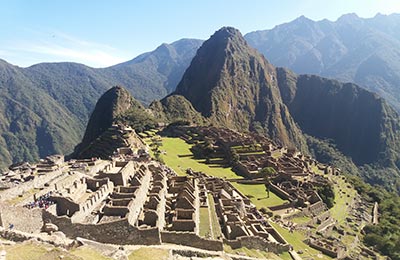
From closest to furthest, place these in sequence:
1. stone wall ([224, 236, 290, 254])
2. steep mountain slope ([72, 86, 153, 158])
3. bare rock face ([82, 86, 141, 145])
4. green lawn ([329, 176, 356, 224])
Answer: stone wall ([224, 236, 290, 254])
green lawn ([329, 176, 356, 224])
steep mountain slope ([72, 86, 153, 158])
bare rock face ([82, 86, 141, 145])

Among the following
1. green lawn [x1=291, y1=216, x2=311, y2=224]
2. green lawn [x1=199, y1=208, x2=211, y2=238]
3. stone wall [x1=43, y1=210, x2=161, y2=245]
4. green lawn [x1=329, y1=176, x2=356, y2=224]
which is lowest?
green lawn [x1=329, y1=176, x2=356, y2=224]

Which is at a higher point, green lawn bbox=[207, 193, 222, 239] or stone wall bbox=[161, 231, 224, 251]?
stone wall bbox=[161, 231, 224, 251]

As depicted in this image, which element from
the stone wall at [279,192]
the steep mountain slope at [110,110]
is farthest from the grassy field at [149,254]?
the steep mountain slope at [110,110]

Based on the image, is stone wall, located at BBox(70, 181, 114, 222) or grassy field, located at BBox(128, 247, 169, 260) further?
stone wall, located at BBox(70, 181, 114, 222)

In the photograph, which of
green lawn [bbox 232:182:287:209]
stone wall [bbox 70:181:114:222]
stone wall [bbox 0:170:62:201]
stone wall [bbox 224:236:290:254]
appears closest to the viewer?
stone wall [bbox 70:181:114:222]

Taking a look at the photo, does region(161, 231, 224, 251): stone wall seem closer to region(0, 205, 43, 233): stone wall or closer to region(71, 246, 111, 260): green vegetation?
region(71, 246, 111, 260): green vegetation

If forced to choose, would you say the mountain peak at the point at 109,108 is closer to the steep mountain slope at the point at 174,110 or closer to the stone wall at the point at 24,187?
the steep mountain slope at the point at 174,110

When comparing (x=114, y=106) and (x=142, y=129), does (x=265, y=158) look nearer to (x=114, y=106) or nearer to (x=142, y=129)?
(x=142, y=129)

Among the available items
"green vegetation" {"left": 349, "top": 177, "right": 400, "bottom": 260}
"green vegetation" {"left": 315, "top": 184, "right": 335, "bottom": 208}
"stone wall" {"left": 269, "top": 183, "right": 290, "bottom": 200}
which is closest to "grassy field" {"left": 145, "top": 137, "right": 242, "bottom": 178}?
"stone wall" {"left": 269, "top": 183, "right": 290, "bottom": 200}

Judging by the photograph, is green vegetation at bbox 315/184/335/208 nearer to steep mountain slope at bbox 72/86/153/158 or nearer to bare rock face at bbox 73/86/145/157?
steep mountain slope at bbox 72/86/153/158
